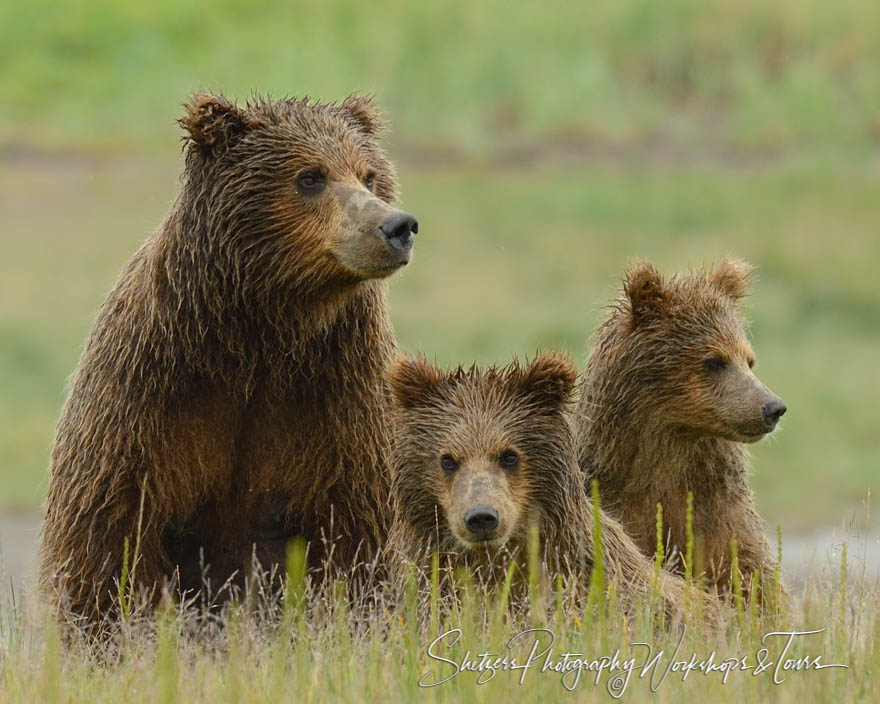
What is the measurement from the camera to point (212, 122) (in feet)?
22.6

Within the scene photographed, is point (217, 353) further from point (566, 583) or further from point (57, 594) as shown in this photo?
point (566, 583)

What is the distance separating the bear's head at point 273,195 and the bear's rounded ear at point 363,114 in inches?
11.0

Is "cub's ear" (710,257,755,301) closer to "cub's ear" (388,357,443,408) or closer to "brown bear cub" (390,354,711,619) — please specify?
"brown bear cub" (390,354,711,619)

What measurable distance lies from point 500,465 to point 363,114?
64.2 inches

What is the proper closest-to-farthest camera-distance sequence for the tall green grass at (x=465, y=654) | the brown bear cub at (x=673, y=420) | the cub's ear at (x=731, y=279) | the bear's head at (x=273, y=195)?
1. the tall green grass at (x=465, y=654)
2. the bear's head at (x=273, y=195)
3. the brown bear cub at (x=673, y=420)
4. the cub's ear at (x=731, y=279)

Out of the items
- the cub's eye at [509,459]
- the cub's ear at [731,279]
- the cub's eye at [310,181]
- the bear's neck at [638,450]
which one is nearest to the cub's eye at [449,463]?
the cub's eye at [509,459]

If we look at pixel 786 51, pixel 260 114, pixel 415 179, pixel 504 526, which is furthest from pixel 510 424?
pixel 786 51

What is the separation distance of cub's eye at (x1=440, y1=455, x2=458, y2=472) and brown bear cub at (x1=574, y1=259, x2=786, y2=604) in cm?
104

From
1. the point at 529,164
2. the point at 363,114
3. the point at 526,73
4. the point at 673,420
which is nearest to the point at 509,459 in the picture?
the point at 673,420

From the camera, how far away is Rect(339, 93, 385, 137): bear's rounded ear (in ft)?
24.0

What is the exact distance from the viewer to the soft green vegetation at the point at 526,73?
24156 mm

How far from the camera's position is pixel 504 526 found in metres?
6.49

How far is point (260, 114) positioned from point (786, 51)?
1889cm

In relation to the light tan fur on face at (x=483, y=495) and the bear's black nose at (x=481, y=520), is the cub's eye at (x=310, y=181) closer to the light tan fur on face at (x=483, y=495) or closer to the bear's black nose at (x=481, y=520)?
the light tan fur on face at (x=483, y=495)
